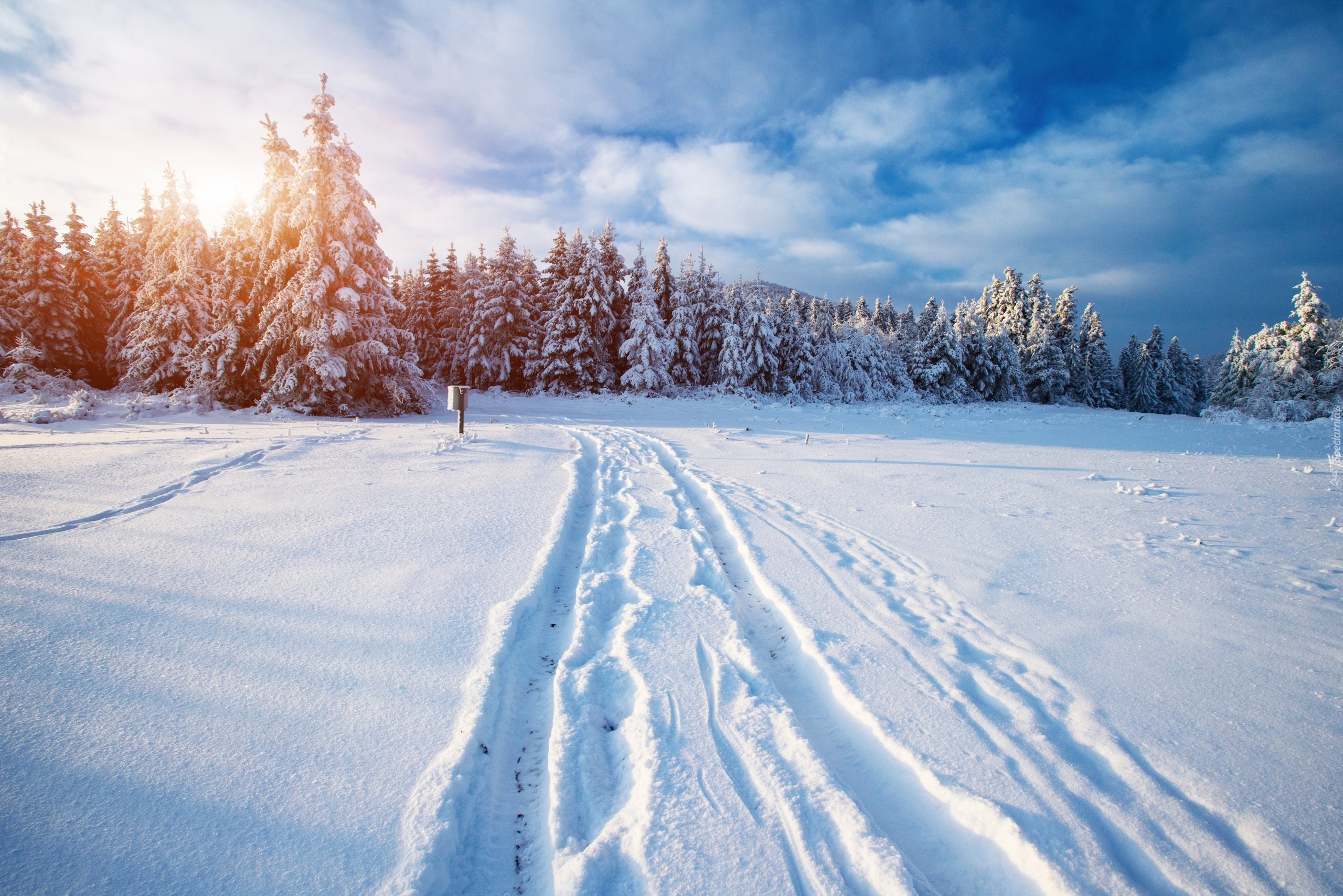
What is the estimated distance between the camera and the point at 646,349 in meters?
27.0

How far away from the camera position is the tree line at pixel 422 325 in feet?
49.8

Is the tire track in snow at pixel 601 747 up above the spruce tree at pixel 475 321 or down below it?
below

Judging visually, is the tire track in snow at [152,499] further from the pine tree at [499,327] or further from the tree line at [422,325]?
the pine tree at [499,327]

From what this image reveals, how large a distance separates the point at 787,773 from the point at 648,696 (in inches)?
32.5

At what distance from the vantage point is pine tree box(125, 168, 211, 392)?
1744 cm

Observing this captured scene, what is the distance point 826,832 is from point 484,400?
75.9ft

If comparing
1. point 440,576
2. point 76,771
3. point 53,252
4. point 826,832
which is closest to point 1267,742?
point 826,832

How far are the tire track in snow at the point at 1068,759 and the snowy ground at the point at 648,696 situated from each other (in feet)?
0.05

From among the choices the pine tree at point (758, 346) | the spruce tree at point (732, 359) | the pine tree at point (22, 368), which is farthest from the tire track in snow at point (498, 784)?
the pine tree at point (758, 346)

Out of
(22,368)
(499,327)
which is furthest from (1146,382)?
(22,368)

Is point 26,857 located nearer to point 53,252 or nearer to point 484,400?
point 484,400

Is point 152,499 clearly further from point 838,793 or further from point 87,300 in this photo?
point 87,300

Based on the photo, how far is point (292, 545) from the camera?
14.4ft

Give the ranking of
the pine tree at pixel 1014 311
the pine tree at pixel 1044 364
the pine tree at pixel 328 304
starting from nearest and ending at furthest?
Result: the pine tree at pixel 328 304
the pine tree at pixel 1044 364
the pine tree at pixel 1014 311
